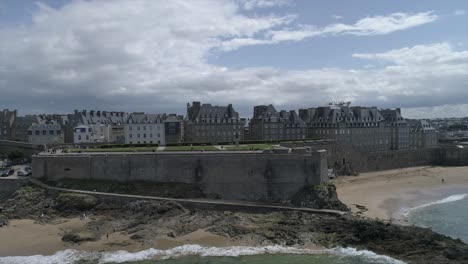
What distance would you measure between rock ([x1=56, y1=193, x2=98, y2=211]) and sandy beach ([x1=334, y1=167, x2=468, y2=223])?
57.8 feet

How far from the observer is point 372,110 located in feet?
197

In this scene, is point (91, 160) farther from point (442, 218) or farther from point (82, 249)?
point (442, 218)

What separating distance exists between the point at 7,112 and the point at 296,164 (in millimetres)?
49944

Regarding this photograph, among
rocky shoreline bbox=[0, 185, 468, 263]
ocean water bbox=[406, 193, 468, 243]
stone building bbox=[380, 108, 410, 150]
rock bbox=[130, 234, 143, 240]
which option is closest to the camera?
rocky shoreline bbox=[0, 185, 468, 263]

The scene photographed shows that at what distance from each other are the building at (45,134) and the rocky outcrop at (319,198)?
35885 mm

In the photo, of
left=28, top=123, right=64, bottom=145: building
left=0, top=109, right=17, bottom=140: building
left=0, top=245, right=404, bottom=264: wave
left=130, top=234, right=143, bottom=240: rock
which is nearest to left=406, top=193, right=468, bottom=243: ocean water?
left=0, top=245, right=404, bottom=264: wave

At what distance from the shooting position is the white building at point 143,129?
53.3 m

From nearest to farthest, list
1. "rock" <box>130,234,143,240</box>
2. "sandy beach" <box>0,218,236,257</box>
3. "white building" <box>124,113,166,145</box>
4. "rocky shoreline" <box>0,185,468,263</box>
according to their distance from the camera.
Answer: "rocky shoreline" <box>0,185,468,263</box> → "sandy beach" <box>0,218,236,257</box> → "rock" <box>130,234,143,240</box> → "white building" <box>124,113,166,145</box>

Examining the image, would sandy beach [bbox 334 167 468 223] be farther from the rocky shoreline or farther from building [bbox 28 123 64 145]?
building [bbox 28 123 64 145]

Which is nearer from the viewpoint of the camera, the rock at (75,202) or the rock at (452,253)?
the rock at (452,253)

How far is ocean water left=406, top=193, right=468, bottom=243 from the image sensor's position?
85.3 feet

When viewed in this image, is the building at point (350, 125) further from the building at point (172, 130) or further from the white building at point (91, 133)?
the white building at point (91, 133)

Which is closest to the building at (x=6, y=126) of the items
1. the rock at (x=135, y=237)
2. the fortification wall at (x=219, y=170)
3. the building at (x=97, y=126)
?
the building at (x=97, y=126)

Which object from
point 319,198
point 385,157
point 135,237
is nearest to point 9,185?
point 135,237
